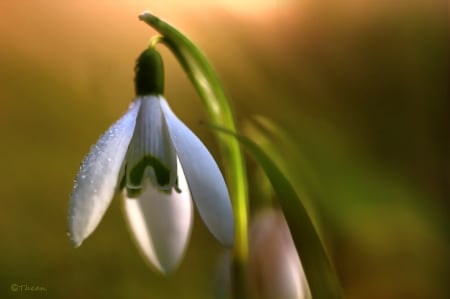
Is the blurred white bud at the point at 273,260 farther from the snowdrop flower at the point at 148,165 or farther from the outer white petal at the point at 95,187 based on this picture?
the outer white petal at the point at 95,187

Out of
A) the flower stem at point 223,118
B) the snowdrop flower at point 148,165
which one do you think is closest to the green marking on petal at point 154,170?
the snowdrop flower at point 148,165

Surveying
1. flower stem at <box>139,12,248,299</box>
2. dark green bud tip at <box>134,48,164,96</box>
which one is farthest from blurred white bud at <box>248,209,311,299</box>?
dark green bud tip at <box>134,48,164,96</box>

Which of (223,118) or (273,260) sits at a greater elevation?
(223,118)

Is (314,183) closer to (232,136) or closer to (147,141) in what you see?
(232,136)

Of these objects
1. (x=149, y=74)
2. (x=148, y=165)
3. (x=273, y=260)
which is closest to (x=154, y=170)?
(x=148, y=165)

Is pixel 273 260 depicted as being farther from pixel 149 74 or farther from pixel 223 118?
pixel 149 74

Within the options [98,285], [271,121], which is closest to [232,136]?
[271,121]
